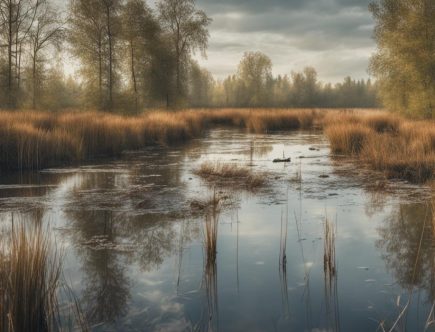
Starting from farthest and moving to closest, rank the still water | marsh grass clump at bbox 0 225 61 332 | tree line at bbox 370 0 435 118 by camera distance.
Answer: tree line at bbox 370 0 435 118
the still water
marsh grass clump at bbox 0 225 61 332

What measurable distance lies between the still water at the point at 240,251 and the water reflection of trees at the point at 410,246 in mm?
16

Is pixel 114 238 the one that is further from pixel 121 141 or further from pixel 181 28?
pixel 181 28

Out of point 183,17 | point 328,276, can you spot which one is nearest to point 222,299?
point 328,276

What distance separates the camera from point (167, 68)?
30.1m

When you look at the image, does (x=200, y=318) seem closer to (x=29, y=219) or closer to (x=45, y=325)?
(x=45, y=325)

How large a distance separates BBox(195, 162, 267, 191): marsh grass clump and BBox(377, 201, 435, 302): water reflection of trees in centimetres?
272

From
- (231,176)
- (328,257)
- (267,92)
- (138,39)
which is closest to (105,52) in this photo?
(138,39)

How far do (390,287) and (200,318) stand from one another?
1717 mm

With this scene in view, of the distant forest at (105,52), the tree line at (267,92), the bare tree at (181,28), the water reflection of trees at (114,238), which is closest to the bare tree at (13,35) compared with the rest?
the distant forest at (105,52)

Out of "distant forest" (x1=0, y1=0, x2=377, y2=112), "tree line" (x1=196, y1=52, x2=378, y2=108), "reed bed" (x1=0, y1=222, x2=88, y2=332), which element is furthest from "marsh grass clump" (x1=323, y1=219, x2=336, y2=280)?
"tree line" (x1=196, y1=52, x2=378, y2=108)

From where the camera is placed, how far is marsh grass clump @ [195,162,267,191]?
27.7 ft

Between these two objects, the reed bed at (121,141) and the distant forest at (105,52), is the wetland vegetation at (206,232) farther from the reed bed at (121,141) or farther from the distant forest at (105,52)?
the distant forest at (105,52)

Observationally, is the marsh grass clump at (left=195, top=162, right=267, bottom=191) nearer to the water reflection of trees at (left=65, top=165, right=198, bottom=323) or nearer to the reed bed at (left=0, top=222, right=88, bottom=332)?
the water reflection of trees at (left=65, top=165, right=198, bottom=323)

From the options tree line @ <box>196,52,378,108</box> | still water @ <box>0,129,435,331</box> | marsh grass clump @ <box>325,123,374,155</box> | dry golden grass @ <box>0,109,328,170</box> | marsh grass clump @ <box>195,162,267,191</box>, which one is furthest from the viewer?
tree line @ <box>196,52,378,108</box>
